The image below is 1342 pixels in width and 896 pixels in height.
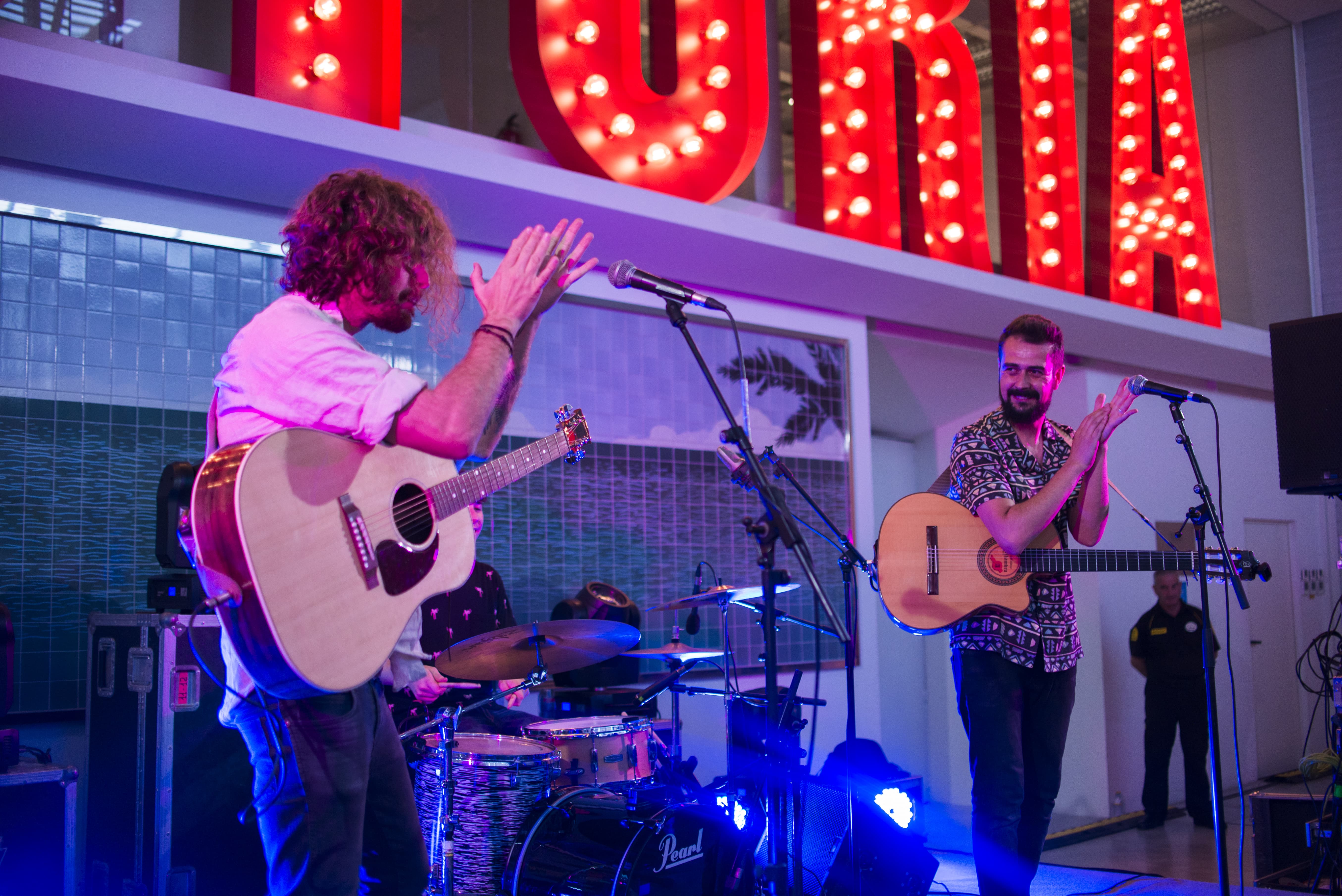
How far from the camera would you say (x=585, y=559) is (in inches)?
198

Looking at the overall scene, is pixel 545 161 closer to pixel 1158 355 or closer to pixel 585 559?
pixel 585 559

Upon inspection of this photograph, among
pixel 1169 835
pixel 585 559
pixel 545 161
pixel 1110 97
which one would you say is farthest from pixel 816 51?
pixel 1169 835

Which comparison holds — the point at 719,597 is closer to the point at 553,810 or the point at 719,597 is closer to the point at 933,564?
the point at 933,564

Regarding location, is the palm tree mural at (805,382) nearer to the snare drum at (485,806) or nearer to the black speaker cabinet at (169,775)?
the snare drum at (485,806)

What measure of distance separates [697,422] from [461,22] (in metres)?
2.65

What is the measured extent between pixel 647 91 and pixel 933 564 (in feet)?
9.62

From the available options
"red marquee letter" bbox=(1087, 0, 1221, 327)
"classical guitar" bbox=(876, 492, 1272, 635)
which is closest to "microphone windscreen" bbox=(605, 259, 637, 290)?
"classical guitar" bbox=(876, 492, 1272, 635)

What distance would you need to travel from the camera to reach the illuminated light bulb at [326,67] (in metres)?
4.00

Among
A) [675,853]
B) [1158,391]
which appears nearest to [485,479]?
[675,853]

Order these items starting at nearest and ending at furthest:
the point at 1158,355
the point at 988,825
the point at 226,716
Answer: the point at 226,716 < the point at 988,825 < the point at 1158,355

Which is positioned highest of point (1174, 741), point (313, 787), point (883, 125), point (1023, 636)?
point (883, 125)

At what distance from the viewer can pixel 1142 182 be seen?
24.3 ft

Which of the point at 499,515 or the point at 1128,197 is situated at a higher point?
the point at 1128,197

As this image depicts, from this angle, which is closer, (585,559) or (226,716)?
(226,716)
